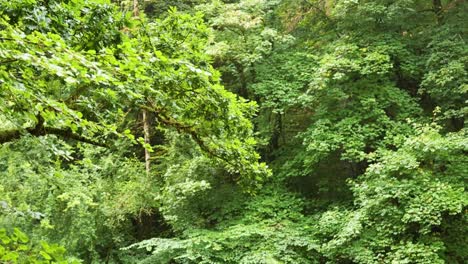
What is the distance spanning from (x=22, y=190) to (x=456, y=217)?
814cm

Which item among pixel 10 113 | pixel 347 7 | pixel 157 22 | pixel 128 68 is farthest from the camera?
pixel 347 7

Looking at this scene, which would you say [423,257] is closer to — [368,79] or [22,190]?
[368,79]

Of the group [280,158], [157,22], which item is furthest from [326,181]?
[157,22]

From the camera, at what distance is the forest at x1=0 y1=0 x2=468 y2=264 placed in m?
4.27

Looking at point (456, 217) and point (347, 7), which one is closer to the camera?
point (456, 217)

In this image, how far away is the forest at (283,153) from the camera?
427 centimetres

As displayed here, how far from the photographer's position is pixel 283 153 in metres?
9.95

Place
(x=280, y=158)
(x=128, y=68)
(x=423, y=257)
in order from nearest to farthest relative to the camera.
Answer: (x=128, y=68), (x=423, y=257), (x=280, y=158)

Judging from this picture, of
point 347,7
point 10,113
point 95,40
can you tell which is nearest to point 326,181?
point 347,7

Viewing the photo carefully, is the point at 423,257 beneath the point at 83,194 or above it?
beneath

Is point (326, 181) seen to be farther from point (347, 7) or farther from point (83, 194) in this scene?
point (83, 194)

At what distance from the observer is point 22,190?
8625 mm

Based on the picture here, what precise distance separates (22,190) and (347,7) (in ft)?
26.1

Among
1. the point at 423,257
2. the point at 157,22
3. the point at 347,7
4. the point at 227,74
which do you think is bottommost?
the point at 423,257
